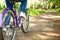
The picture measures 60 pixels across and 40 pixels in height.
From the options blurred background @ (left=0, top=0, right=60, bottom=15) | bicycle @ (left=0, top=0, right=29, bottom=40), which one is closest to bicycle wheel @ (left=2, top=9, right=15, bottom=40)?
bicycle @ (left=0, top=0, right=29, bottom=40)

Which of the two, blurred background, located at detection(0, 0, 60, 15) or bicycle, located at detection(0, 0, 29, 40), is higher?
bicycle, located at detection(0, 0, 29, 40)

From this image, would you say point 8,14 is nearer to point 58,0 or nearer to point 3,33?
point 3,33

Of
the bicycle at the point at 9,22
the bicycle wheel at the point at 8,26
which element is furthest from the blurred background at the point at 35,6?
the bicycle wheel at the point at 8,26

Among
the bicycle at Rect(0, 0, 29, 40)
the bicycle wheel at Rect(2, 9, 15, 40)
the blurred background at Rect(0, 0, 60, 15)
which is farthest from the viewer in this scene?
the blurred background at Rect(0, 0, 60, 15)

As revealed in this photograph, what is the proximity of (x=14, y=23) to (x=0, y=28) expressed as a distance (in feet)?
2.90

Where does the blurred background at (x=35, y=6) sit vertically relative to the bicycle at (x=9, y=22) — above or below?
below

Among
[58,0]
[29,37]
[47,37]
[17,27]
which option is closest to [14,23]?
[17,27]

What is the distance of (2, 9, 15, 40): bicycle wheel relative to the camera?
162 inches

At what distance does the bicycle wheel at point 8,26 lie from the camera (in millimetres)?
4114

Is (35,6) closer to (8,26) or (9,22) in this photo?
(9,22)

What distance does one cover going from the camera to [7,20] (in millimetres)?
4375

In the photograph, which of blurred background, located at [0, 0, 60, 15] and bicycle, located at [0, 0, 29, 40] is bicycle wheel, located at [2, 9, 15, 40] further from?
blurred background, located at [0, 0, 60, 15]

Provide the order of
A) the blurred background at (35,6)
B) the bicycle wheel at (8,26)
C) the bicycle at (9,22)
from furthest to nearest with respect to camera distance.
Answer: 1. the blurred background at (35,6)
2. the bicycle wheel at (8,26)
3. the bicycle at (9,22)

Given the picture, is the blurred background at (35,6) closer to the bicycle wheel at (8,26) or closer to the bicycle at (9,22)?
the bicycle at (9,22)
